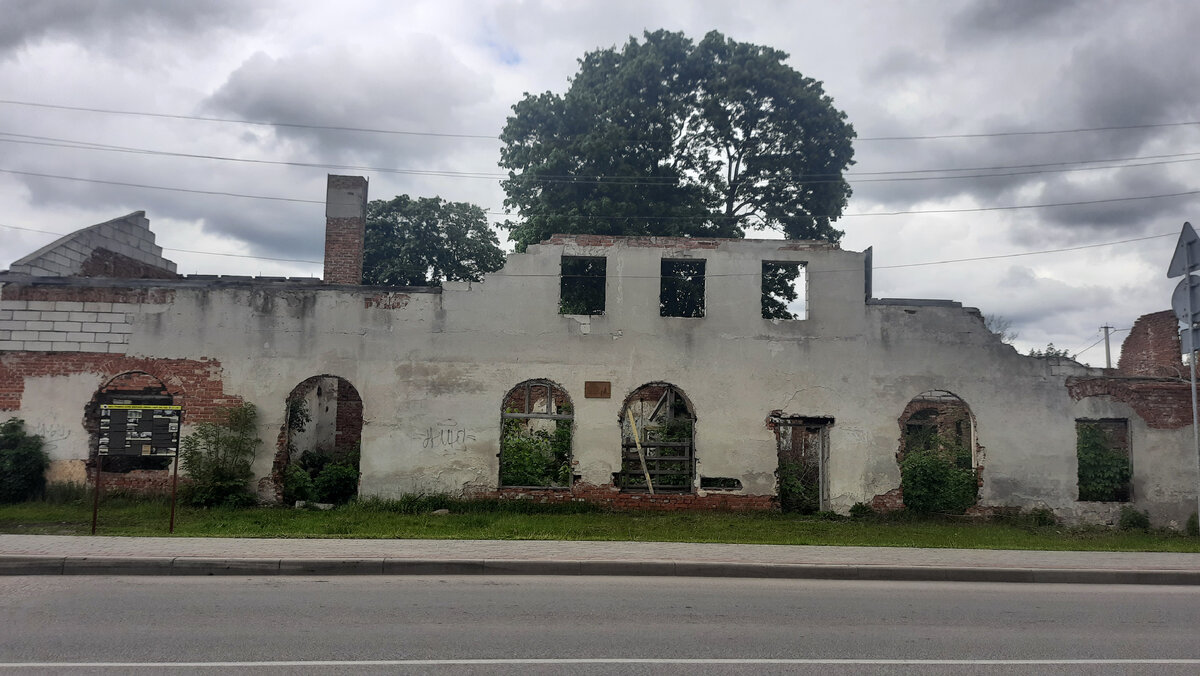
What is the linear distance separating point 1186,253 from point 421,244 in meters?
28.4

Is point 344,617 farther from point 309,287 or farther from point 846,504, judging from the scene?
point 846,504

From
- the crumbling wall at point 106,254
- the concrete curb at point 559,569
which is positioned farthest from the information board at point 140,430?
the crumbling wall at point 106,254

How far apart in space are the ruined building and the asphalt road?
21.4 ft

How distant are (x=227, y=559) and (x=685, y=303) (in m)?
17.7

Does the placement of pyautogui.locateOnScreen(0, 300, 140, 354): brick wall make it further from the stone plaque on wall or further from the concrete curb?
the stone plaque on wall

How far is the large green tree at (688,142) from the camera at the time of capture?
25.0m

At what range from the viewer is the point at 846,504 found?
16.2 meters

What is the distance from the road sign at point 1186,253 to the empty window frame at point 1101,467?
14.5 ft

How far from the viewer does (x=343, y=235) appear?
2067 centimetres

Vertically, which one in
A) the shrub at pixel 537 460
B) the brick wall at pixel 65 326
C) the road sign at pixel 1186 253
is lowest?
the shrub at pixel 537 460

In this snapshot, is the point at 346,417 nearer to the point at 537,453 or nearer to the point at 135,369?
the point at 537,453

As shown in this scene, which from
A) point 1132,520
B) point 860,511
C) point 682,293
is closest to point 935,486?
point 860,511

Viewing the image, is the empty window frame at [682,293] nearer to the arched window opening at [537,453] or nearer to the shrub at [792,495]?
the arched window opening at [537,453]

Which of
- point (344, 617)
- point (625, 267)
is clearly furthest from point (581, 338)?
point (344, 617)
